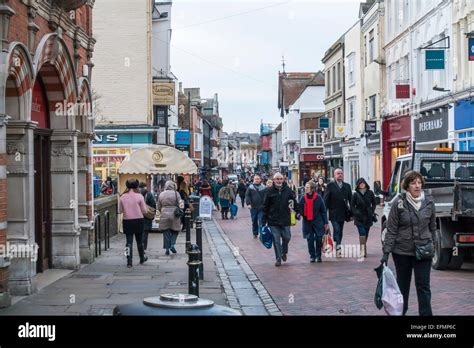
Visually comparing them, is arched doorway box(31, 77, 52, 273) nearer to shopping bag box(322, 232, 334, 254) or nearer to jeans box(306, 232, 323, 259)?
jeans box(306, 232, 323, 259)

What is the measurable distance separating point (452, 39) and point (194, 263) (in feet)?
64.5

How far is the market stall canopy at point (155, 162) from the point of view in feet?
75.9

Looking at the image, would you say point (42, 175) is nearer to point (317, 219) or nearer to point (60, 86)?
point (60, 86)

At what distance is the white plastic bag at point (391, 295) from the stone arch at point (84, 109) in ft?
28.2

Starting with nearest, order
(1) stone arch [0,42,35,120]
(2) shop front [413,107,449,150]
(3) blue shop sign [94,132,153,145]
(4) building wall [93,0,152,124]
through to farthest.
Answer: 1. (1) stone arch [0,42,35,120]
2. (2) shop front [413,107,449,150]
3. (4) building wall [93,0,152,124]
4. (3) blue shop sign [94,132,153,145]

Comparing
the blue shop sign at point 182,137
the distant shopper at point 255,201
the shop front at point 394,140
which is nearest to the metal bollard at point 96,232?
the distant shopper at point 255,201

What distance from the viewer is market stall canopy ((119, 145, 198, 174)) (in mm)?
23141

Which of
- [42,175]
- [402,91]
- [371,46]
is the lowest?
[42,175]

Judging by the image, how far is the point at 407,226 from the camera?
8.23 m

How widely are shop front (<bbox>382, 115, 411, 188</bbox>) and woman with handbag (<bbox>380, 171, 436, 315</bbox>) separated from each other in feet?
86.2

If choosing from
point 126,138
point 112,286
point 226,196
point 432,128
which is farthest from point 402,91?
point 112,286

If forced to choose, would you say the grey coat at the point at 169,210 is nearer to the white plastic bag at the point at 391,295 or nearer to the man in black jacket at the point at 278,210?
the man in black jacket at the point at 278,210

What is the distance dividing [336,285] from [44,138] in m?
5.69

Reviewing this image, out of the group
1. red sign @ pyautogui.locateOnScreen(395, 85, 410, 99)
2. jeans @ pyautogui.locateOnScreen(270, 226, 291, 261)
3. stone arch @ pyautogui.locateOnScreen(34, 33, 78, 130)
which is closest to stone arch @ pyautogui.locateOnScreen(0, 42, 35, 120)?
stone arch @ pyautogui.locateOnScreen(34, 33, 78, 130)
